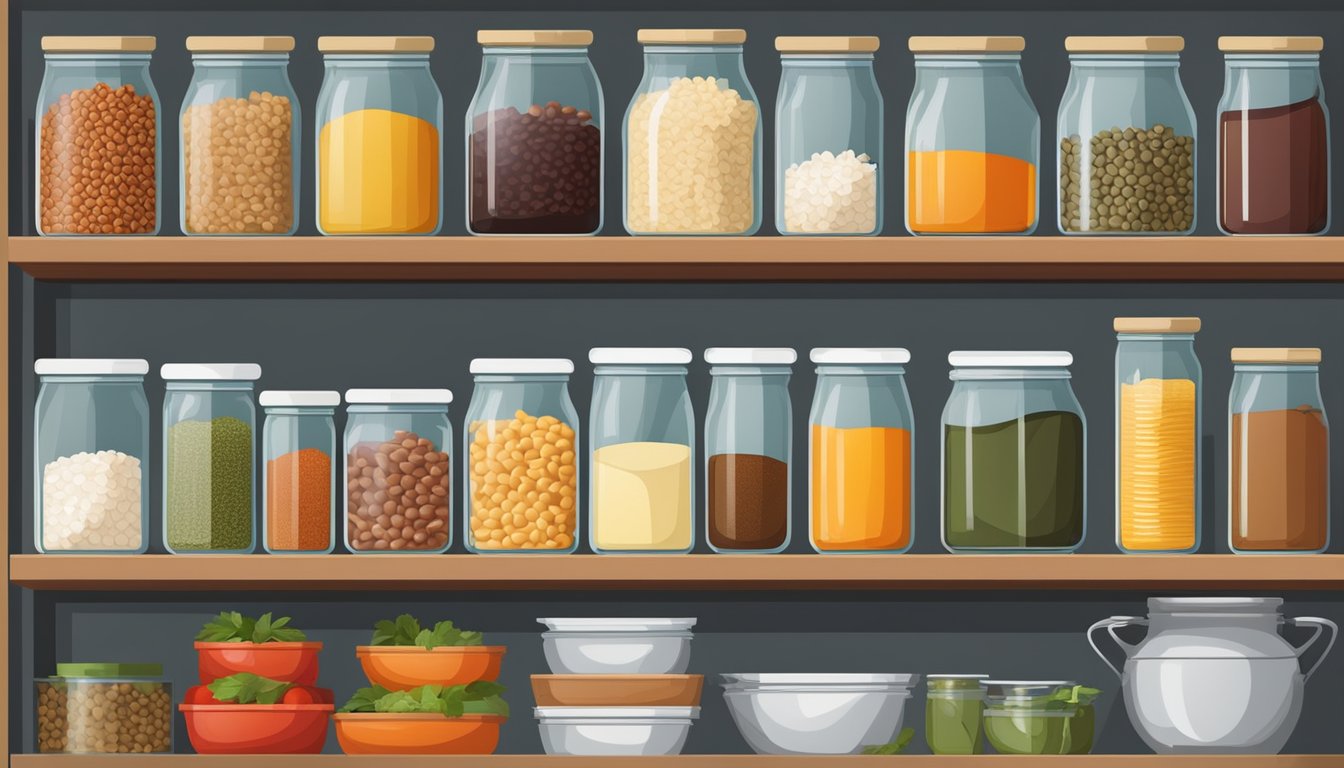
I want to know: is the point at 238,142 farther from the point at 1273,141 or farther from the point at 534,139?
the point at 1273,141

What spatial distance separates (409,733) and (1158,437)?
3.10 ft

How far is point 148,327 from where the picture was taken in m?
2.33

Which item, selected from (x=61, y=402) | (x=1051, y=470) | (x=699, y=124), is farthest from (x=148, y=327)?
(x=1051, y=470)

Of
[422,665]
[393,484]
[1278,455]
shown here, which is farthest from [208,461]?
[1278,455]

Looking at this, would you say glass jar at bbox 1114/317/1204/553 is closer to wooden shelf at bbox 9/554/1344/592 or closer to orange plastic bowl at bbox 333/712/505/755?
wooden shelf at bbox 9/554/1344/592

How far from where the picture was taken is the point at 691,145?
207 cm

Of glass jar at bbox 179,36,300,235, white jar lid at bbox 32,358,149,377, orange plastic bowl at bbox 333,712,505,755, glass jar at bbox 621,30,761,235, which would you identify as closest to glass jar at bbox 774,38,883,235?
glass jar at bbox 621,30,761,235

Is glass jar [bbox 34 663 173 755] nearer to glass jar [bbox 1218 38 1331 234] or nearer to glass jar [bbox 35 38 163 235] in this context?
glass jar [bbox 35 38 163 235]

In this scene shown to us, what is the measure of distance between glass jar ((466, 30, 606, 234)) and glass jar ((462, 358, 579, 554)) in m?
0.18

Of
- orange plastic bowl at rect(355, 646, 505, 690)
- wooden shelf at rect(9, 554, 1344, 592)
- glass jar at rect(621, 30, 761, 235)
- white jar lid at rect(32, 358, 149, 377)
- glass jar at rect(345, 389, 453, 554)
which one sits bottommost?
orange plastic bowl at rect(355, 646, 505, 690)

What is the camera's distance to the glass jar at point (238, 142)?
6.86 ft

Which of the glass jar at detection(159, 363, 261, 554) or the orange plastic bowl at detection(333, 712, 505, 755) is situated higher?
the glass jar at detection(159, 363, 261, 554)

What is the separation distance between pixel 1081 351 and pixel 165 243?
3.87 ft

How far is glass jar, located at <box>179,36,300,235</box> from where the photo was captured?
2092 mm
